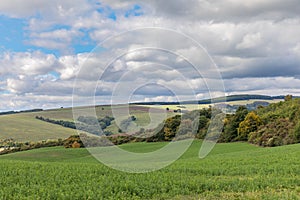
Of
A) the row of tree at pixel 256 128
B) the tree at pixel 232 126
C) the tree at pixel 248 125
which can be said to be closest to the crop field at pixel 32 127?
the row of tree at pixel 256 128

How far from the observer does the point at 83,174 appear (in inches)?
667

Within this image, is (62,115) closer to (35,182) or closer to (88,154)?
(88,154)

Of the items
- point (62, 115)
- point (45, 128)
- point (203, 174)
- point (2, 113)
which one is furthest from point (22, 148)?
point (203, 174)

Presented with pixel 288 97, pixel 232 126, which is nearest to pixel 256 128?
pixel 232 126

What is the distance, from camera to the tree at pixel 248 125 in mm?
71500

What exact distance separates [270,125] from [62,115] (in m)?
66.0

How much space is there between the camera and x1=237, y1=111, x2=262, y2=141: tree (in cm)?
7150

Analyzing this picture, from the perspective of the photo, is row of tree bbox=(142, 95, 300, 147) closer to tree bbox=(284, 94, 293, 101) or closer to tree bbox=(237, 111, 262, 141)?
tree bbox=(237, 111, 262, 141)

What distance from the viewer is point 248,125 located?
236ft

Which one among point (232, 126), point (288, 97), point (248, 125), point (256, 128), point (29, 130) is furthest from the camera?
point (288, 97)

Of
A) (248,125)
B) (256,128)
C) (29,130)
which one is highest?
(29,130)

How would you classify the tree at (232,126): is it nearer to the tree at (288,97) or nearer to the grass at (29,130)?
the tree at (288,97)

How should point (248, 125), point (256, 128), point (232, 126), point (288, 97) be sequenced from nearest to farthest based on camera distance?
point (248, 125) → point (256, 128) → point (232, 126) → point (288, 97)

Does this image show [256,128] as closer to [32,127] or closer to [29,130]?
[29,130]
